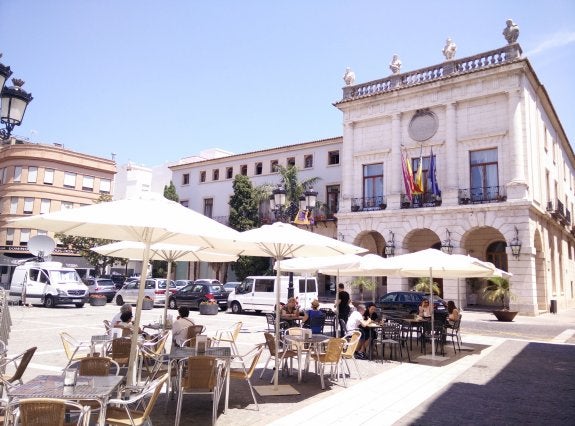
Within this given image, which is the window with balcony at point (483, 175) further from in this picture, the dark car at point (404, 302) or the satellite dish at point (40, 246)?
the satellite dish at point (40, 246)

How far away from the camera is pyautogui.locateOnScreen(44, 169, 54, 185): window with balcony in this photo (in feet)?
142

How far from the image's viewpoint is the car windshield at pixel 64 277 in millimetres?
22931

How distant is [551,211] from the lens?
26.3m

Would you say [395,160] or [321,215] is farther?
[321,215]

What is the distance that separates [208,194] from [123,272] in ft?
53.1

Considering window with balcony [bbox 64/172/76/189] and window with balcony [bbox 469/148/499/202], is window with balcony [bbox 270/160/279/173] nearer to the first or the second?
window with balcony [bbox 469/148/499/202]

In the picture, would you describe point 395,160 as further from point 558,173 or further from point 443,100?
point 558,173

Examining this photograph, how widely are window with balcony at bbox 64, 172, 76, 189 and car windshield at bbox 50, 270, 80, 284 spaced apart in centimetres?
2442

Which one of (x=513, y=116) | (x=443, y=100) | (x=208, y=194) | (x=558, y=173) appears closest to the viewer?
(x=513, y=116)

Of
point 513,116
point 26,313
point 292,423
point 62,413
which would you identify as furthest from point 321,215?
point 62,413

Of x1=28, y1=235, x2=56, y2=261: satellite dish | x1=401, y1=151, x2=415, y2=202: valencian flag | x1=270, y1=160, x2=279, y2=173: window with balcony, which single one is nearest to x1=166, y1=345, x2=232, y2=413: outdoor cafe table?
x1=28, y1=235, x2=56, y2=261: satellite dish

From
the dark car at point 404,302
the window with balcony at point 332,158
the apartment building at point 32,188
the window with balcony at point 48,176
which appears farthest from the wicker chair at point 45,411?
the window with balcony at point 48,176

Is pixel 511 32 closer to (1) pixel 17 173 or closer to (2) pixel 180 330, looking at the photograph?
(2) pixel 180 330

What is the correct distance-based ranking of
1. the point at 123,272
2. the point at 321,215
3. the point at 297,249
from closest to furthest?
the point at 297,249 < the point at 321,215 < the point at 123,272
